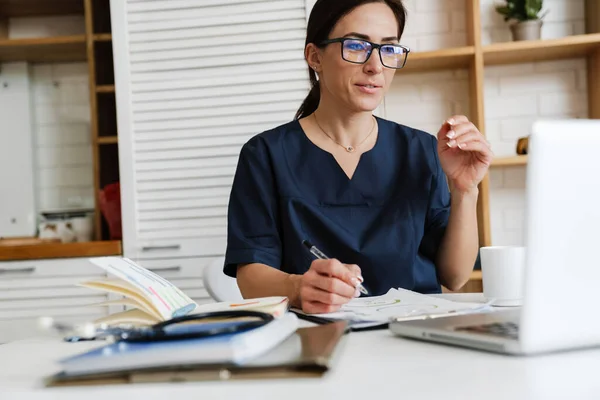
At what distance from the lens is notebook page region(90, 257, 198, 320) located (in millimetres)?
1115

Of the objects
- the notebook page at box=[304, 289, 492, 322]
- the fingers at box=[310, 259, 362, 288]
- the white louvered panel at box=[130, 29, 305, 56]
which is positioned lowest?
the notebook page at box=[304, 289, 492, 322]

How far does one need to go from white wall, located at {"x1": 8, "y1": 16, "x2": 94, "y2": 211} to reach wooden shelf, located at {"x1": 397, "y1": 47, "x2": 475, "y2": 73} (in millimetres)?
1639

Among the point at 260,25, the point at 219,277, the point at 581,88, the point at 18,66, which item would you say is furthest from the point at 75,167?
the point at 581,88

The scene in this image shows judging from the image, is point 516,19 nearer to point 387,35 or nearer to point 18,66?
point 387,35

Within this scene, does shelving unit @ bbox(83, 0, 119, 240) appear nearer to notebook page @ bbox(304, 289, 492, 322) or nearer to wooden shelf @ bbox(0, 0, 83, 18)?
wooden shelf @ bbox(0, 0, 83, 18)

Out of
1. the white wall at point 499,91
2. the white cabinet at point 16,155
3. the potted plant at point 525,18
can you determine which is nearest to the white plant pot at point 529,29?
the potted plant at point 525,18

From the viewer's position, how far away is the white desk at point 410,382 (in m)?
0.63

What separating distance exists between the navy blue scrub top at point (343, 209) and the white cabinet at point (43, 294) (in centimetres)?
151

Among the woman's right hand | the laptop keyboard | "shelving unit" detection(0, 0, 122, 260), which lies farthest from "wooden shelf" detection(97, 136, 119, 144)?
the laptop keyboard

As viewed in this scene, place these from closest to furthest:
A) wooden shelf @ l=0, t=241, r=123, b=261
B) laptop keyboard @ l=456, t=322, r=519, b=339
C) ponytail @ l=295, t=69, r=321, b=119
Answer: laptop keyboard @ l=456, t=322, r=519, b=339, ponytail @ l=295, t=69, r=321, b=119, wooden shelf @ l=0, t=241, r=123, b=261

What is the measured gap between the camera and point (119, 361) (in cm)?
70

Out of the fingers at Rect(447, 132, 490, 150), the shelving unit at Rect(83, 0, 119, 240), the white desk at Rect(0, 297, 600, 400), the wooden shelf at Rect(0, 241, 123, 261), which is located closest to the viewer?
the white desk at Rect(0, 297, 600, 400)

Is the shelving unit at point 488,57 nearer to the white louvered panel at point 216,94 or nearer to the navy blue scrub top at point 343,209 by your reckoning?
the white louvered panel at point 216,94

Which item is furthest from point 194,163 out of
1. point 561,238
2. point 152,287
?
point 561,238
